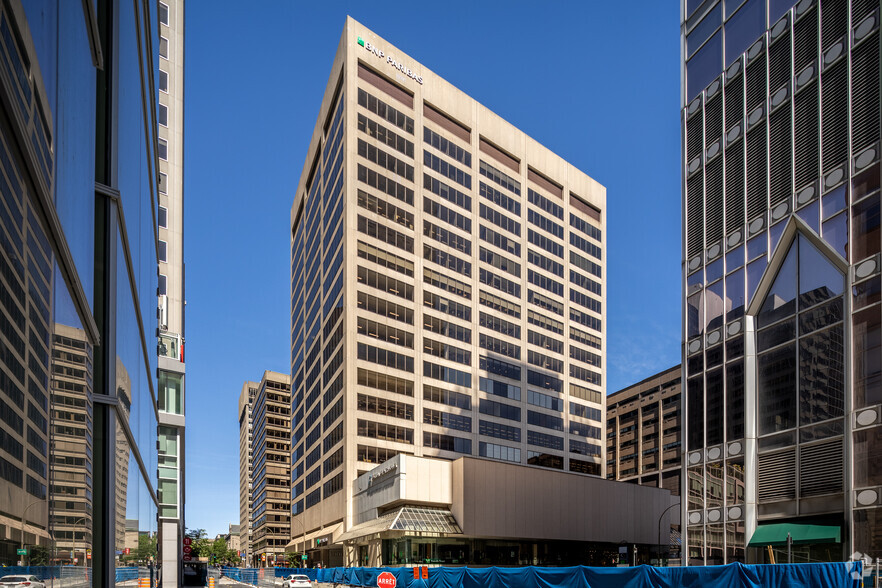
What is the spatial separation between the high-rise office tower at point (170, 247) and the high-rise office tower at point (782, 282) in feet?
79.9

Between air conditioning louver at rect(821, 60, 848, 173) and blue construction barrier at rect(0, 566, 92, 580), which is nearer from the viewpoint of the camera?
blue construction barrier at rect(0, 566, 92, 580)

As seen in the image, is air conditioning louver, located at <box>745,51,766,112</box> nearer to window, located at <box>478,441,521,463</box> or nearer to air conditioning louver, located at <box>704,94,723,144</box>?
air conditioning louver, located at <box>704,94,723,144</box>

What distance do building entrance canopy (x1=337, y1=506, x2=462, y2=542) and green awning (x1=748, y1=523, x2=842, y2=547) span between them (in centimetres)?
4321

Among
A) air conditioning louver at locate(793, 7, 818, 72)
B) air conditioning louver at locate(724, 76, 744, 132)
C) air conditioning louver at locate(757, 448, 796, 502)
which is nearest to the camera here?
air conditioning louver at locate(757, 448, 796, 502)

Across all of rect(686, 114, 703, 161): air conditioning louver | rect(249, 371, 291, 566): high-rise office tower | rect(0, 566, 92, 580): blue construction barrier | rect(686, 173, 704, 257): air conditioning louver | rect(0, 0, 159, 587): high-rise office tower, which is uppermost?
rect(686, 114, 703, 161): air conditioning louver

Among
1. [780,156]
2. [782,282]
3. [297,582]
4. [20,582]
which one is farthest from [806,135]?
[297,582]

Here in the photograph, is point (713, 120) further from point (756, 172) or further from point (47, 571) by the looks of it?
point (47, 571)

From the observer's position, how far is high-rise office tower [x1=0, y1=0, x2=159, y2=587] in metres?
2.63

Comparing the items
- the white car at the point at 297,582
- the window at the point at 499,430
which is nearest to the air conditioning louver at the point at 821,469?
the white car at the point at 297,582

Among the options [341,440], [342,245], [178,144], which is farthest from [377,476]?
[178,144]

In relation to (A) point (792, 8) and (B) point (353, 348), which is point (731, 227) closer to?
(A) point (792, 8)

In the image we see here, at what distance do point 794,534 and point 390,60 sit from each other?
8682 centimetres

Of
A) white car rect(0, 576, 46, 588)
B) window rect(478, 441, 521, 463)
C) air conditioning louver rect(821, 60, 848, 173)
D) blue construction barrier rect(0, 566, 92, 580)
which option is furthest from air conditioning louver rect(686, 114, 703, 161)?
window rect(478, 441, 521, 463)

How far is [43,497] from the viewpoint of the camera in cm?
337
